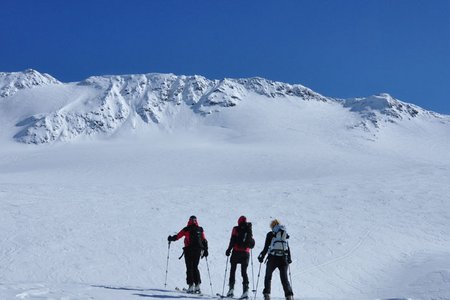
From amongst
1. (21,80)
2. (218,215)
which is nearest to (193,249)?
(218,215)

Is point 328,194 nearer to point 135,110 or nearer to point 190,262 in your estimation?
point 190,262

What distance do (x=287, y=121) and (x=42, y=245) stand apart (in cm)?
9711

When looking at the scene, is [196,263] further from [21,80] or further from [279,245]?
[21,80]

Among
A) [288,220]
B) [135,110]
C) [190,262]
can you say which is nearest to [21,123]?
[135,110]

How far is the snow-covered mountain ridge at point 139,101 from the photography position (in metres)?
106

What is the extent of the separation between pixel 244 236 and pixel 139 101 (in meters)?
116

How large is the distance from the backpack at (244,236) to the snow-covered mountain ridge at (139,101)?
9371 centimetres

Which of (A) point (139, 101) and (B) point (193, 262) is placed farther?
(A) point (139, 101)

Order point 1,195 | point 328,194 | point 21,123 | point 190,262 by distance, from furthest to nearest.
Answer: point 21,123, point 328,194, point 1,195, point 190,262

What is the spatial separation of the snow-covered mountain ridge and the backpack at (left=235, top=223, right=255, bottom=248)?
307 ft

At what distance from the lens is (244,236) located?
10688 millimetres

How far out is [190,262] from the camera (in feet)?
37.0

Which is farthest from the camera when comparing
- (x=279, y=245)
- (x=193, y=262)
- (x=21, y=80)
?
(x=21, y=80)

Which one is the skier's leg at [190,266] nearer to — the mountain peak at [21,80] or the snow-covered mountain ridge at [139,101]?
the snow-covered mountain ridge at [139,101]
